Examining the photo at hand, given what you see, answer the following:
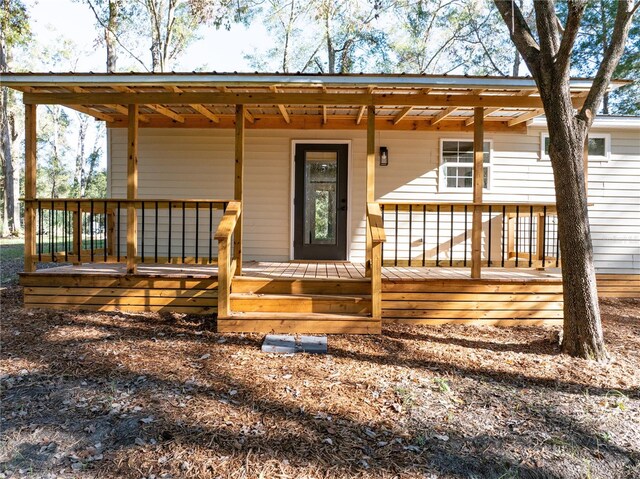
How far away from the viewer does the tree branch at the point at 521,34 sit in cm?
399

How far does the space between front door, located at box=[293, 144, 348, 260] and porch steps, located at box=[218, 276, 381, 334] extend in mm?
2103

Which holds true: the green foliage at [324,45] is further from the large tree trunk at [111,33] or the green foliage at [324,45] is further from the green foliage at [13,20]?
the green foliage at [13,20]

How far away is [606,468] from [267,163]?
226 inches

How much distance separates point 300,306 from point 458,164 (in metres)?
3.99

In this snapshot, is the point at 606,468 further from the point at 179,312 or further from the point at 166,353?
the point at 179,312

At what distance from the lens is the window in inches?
275

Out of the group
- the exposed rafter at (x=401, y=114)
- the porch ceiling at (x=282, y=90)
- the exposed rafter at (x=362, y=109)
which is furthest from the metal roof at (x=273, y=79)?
the exposed rafter at (x=401, y=114)

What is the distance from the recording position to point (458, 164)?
700cm

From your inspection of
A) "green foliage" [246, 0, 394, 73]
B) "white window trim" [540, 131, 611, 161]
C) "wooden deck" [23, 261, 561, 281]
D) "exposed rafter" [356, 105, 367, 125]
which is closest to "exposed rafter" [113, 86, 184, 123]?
"wooden deck" [23, 261, 561, 281]

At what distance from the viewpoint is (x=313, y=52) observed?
17.9 metres

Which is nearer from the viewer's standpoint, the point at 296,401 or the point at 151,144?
the point at 296,401

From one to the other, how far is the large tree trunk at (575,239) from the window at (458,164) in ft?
10.2

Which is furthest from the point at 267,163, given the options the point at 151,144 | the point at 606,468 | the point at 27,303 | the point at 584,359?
the point at 606,468

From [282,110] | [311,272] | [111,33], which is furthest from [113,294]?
[111,33]
